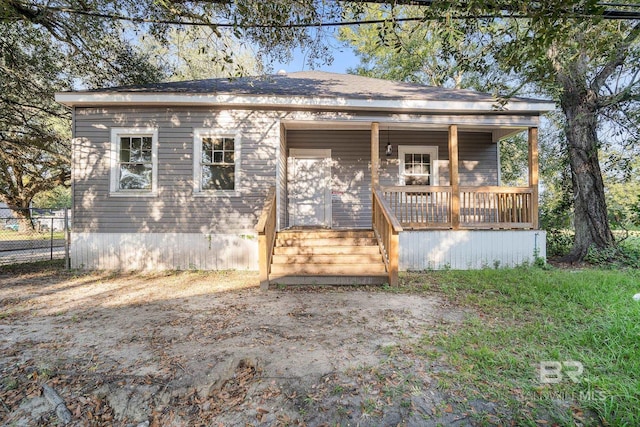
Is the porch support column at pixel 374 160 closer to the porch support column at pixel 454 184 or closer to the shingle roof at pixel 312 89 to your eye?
the shingle roof at pixel 312 89

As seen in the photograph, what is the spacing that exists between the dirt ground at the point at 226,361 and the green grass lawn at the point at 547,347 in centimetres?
22

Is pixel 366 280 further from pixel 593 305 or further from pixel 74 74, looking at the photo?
pixel 74 74

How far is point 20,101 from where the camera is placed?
8.65 meters

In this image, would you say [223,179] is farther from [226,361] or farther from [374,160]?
[226,361]

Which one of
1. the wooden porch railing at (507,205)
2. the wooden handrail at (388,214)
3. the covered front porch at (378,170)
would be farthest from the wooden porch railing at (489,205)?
the wooden handrail at (388,214)

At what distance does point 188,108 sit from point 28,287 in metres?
4.37

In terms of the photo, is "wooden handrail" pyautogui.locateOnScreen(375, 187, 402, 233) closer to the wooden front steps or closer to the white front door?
the wooden front steps

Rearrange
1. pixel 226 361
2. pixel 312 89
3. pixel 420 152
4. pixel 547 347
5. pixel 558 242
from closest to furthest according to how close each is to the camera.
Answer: pixel 226 361 < pixel 547 347 < pixel 312 89 < pixel 420 152 < pixel 558 242

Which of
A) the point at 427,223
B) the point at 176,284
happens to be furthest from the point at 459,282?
the point at 176,284

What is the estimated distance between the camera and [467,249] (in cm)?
656

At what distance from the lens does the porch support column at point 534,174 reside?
657cm

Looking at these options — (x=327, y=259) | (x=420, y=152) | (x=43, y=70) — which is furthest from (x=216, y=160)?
(x=43, y=70)

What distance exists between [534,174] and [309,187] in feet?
16.8

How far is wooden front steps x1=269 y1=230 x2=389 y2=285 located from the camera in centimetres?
511
